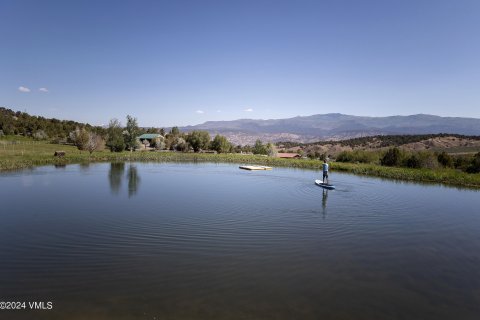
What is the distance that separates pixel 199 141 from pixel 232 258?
72.2 metres

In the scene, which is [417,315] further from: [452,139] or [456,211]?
[452,139]

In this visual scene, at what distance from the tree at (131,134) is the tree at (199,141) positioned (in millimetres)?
13407

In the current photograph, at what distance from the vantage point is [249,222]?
1502cm

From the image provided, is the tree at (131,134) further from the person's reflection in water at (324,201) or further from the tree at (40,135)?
the person's reflection in water at (324,201)

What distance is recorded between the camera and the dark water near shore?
760 centimetres

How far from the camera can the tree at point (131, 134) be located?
239 feet

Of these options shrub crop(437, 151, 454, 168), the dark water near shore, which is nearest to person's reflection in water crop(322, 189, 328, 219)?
the dark water near shore

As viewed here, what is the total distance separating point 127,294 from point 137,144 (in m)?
71.6

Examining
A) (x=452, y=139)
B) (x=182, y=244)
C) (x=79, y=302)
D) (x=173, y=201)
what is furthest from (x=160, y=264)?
(x=452, y=139)

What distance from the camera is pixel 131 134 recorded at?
72.9m

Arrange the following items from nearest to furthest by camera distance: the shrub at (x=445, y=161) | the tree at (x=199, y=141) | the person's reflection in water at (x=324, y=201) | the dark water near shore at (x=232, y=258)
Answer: the dark water near shore at (x=232, y=258), the person's reflection in water at (x=324, y=201), the shrub at (x=445, y=161), the tree at (x=199, y=141)

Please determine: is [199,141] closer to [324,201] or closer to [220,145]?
[220,145]

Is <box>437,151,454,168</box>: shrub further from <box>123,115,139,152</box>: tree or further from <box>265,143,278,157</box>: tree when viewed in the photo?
<box>123,115,139,152</box>: tree

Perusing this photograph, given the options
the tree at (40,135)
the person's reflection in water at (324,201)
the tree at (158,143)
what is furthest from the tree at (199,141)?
the person's reflection in water at (324,201)
